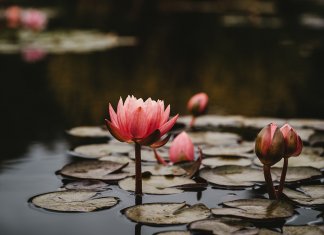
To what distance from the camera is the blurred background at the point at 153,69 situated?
265 centimetres

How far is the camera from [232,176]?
1.53 meters

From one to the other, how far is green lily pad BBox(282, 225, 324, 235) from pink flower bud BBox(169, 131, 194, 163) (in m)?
0.53

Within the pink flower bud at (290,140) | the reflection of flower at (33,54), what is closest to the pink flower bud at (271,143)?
the pink flower bud at (290,140)

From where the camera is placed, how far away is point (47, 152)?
6.18ft

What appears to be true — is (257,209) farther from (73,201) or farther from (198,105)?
(198,105)

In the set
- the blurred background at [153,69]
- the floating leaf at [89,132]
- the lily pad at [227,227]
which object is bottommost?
the lily pad at [227,227]

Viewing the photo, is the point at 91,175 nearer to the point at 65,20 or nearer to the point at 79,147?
the point at 79,147

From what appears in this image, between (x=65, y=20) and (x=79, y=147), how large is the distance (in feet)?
22.3

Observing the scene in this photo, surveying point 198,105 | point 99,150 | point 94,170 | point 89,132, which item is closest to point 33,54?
point 89,132

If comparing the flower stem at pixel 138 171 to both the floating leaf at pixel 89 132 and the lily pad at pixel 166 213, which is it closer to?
the lily pad at pixel 166 213

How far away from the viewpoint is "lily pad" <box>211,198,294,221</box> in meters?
1.18

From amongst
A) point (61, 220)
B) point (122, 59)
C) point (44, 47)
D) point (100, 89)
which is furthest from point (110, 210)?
point (44, 47)

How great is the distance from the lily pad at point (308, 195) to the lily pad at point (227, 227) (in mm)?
228

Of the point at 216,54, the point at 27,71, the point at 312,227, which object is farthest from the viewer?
the point at 216,54
